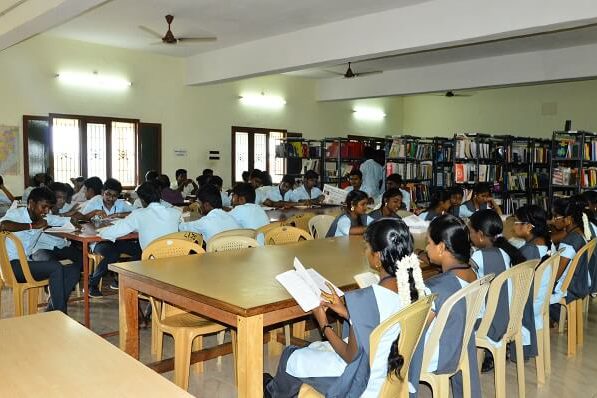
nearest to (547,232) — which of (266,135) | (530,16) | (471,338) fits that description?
(471,338)

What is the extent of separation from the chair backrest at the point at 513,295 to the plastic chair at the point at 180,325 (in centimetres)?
136

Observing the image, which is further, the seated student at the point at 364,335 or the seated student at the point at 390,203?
the seated student at the point at 390,203

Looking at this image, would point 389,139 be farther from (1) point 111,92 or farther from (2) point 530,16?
(1) point 111,92

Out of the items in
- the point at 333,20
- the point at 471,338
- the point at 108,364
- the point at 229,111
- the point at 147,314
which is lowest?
the point at 147,314

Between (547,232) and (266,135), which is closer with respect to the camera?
(547,232)

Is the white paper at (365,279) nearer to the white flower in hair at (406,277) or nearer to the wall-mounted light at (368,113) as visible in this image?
the white flower in hair at (406,277)

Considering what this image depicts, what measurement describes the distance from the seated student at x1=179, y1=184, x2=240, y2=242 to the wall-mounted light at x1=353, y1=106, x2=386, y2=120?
9.31 m

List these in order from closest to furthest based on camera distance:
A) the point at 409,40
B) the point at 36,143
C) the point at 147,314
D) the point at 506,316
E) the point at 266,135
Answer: the point at 506,316 < the point at 147,314 < the point at 409,40 < the point at 36,143 < the point at 266,135

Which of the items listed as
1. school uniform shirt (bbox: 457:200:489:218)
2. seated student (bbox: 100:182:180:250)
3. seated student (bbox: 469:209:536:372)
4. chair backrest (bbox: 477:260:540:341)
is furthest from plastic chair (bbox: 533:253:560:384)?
school uniform shirt (bbox: 457:200:489:218)

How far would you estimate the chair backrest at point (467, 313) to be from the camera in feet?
7.45

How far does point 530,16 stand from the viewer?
5.62 meters

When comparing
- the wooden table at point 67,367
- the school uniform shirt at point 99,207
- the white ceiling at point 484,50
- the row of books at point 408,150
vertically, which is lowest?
the wooden table at point 67,367

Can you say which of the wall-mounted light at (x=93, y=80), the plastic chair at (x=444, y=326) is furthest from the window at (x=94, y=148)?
the plastic chair at (x=444, y=326)

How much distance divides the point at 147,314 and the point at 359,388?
9.78 ft
